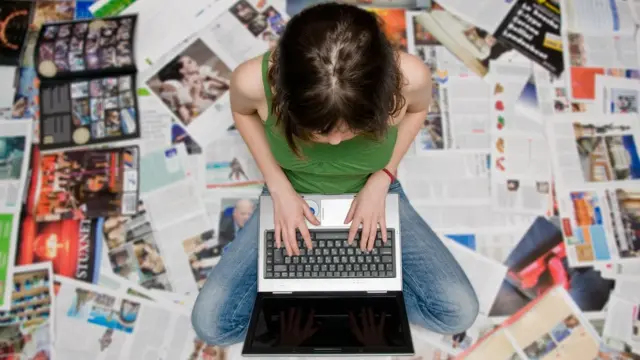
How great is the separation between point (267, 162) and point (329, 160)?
17 cm

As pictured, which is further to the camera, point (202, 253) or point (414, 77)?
point (202, 253)

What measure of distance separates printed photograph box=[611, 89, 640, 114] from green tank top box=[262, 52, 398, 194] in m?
0.79

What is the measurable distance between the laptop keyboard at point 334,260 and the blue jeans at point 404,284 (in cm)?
9

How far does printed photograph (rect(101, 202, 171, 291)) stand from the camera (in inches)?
51.1

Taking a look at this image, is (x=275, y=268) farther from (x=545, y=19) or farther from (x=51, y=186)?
(x=545, y=19)

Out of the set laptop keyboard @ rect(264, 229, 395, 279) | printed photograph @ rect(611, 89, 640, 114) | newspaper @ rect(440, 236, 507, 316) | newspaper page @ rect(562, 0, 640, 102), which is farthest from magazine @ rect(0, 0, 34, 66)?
printed photograph @ rect(611, 89, 640, 114)

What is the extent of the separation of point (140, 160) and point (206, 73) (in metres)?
0.30

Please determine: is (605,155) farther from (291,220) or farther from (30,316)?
(30,316)

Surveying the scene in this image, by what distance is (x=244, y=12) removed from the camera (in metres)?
1.41

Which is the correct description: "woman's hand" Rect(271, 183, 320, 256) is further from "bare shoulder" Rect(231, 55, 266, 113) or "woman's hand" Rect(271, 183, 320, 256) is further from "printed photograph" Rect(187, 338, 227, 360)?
"printed photograph" Rect(187, 338, 227, 360)

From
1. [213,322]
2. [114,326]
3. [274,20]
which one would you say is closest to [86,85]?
[274,20]

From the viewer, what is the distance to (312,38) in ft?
2.14

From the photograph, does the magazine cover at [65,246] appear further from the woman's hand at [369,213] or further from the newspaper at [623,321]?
the newspaper at [623,321]

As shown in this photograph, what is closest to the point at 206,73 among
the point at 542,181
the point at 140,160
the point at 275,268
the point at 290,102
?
the point at 140,160
